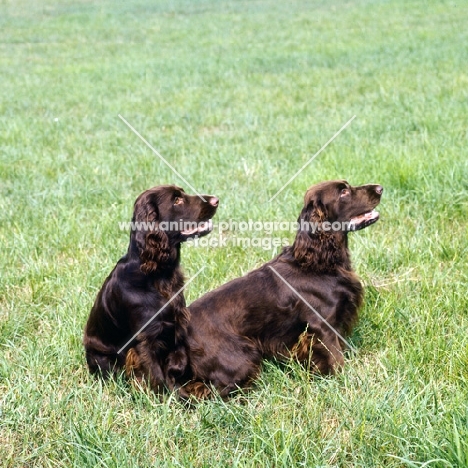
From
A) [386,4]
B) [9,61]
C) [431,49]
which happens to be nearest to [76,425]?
[431,49]

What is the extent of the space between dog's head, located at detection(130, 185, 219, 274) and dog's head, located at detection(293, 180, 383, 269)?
498 millimetres

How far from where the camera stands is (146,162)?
271 inches

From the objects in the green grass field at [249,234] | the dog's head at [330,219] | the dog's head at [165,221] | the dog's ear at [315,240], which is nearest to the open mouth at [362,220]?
the dog's head at [330,219]

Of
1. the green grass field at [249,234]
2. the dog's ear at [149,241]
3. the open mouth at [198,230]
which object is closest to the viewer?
Result: the green grass field at [249,234]

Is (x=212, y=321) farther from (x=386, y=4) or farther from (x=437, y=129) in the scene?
(x=386, y=4)

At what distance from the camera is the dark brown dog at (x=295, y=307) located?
3271 mm

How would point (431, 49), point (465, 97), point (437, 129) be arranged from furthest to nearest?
point (431, 49), point (465, 97), point (437, 129)

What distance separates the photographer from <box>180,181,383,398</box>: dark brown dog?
327cm

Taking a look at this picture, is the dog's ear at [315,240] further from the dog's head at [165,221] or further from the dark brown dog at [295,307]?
the dog's head at [165,221]

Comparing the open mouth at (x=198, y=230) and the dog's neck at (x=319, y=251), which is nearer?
the open mouth at (x=198, y=230)

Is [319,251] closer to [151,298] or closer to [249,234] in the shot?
[151,298]

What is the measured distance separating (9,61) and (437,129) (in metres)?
13.0

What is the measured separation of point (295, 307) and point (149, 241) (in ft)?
2.74

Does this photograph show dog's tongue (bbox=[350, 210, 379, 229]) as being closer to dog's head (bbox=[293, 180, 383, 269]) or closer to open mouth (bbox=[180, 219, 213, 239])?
dog's head (bbox=[293, 180, 383, 269])
